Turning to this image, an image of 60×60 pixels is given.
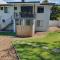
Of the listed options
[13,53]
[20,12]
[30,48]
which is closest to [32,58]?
[13,53]

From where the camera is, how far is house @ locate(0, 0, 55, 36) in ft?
114

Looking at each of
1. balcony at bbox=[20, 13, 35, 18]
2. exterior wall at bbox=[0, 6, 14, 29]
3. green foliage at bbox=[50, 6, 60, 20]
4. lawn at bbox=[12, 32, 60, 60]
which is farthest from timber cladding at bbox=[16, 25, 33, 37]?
green foliage at bbox=[50, 6, 60, 20]

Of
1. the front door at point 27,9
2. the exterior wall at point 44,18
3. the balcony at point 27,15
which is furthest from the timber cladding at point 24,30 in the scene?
the front door at point 27,9

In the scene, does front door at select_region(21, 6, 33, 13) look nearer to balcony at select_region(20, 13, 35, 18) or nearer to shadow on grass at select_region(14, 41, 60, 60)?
balcony at select_region(20, 13, 35, 18)

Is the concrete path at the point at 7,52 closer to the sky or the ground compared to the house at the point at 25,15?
closer to the ground

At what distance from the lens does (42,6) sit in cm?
3781

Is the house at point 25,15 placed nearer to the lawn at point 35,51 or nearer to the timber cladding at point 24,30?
the timber cladding at point 24,30

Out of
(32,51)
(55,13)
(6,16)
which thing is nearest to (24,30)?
(6,16)

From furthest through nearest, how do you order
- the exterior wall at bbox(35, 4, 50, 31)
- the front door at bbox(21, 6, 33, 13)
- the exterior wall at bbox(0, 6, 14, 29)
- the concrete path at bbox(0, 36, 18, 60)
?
the exterior wall at bbox(0, 6, 14, 29)
the front door at bbox(21, 6, 33, 13)
the exterior wall at bbox(35, 4, 50, 31)
the concrete path at bbox(0, 36, 18, 60)

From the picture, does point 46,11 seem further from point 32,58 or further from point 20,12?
point 32,58

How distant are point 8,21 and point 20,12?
11.8 ft

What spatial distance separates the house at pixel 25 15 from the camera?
3466cm

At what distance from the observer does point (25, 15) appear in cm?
3597

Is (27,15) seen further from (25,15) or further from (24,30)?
(24,30)
